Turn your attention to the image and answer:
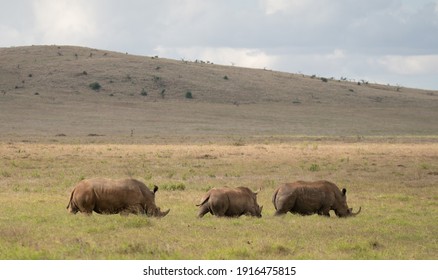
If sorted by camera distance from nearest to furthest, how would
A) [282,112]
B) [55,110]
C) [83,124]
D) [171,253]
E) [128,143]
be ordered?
[171,253] → [128,143] → [83,124] → [55,110] → [282,112]

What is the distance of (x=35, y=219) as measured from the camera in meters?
15.7

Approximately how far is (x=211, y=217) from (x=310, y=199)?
2154 millimetres

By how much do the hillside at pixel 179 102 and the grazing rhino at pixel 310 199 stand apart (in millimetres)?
31833

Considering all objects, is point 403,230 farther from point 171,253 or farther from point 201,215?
point 171,253

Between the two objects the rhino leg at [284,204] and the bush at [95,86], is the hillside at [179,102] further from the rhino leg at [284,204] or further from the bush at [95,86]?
the rhino leg at [284,204]

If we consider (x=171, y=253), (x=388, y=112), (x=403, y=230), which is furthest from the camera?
(x=388, y=112)

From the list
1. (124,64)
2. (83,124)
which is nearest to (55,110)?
(83,124)

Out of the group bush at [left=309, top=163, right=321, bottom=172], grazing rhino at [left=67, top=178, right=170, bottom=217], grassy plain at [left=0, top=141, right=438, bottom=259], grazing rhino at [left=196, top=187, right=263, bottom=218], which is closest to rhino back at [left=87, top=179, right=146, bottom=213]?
grazing rhino at [left=67, top=178, right=170, bottom=217]

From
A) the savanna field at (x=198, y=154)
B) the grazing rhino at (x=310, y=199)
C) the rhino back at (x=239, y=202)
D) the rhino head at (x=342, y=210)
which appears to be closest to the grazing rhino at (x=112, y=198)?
the savanna field at (x=198, y=154)

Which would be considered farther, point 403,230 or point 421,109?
point 421,109

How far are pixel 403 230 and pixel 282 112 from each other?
5884 centimetres

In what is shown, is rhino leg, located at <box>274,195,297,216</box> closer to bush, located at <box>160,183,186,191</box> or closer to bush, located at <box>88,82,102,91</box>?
bush, located at <box>160,183,186,191</box>

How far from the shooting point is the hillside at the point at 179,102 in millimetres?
60125

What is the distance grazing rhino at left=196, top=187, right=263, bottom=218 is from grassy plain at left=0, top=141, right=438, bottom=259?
205 mm
